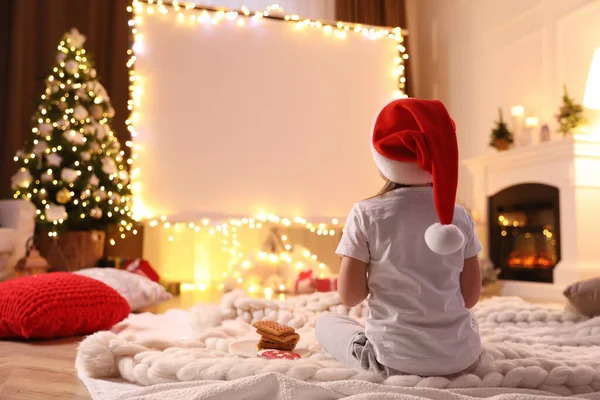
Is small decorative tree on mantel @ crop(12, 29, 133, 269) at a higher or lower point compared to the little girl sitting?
higher

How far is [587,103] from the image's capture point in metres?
3.17

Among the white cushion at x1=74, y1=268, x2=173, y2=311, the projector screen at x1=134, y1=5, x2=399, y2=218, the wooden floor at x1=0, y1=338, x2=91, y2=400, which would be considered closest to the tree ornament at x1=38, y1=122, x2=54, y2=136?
the projector screen at x1=134, y1=5, x2=399, y2=218

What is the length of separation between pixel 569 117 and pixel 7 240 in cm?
325

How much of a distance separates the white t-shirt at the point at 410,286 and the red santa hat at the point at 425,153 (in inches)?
2.4

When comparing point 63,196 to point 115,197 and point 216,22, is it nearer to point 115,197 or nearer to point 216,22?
point 115,197

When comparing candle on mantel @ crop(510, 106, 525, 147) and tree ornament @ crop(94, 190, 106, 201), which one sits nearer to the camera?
tree ornament @ crop(94, 190, 106, 201)

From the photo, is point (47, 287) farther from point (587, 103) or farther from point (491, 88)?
point (491, 88)

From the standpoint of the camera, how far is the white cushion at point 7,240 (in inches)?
116

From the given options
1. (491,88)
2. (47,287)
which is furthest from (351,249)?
(491,88)

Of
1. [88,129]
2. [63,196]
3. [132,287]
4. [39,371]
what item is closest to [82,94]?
[88,129]

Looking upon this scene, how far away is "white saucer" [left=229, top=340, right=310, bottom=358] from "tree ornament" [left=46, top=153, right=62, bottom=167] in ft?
7.37

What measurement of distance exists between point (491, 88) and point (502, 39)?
372 millimetres

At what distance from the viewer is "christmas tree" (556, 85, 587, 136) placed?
331 cm

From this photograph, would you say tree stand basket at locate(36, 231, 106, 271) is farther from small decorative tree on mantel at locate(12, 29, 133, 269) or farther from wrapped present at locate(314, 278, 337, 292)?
wrapped present at locate(314, 278, 337, 292)
